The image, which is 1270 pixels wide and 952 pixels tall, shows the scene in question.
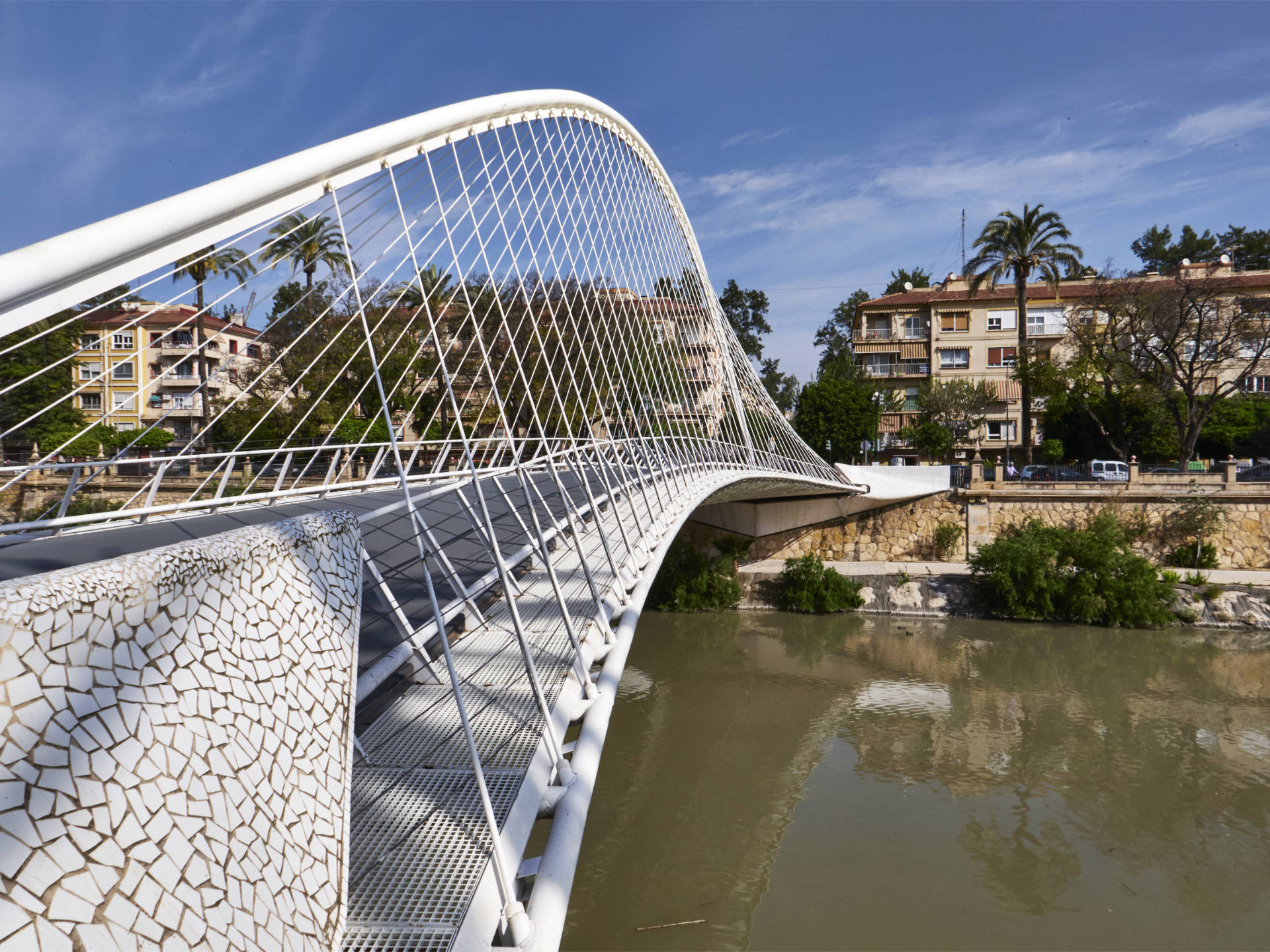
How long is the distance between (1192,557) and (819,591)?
36.7 feet

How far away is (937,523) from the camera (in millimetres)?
26969

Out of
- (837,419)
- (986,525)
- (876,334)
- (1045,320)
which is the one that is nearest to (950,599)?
(986,525)

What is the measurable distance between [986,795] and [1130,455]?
2636 cm

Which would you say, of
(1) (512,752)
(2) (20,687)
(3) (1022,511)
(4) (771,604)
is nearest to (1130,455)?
(3) (1022,511)

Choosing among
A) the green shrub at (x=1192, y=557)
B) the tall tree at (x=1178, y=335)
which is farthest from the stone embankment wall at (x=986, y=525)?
the tall tree at (x=1178, y=335)

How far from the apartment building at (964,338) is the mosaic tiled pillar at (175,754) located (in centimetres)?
4064

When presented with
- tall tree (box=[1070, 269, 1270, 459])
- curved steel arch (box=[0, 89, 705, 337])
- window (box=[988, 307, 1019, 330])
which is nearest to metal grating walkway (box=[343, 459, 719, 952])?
curved steel arch (box=[0, 89, 705, 337])

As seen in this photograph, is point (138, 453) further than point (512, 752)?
Yes

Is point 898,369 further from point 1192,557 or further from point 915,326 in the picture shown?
point 1192,557

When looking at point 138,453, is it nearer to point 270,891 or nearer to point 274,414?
point 274,414

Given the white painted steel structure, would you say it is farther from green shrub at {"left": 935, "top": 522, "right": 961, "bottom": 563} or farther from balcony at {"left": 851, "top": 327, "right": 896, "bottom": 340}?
balcony at {"left": 851, "top": 327, "right": 896, "bottom": 340}

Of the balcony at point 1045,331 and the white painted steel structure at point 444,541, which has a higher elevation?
the balcony at point 1045,331

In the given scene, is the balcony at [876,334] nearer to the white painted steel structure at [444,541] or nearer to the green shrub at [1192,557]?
the green shrub at [1192,557]

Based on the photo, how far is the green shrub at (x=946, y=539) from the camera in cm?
2656
